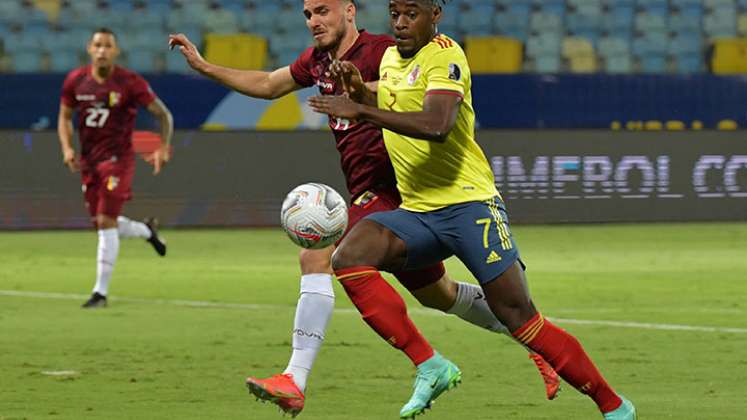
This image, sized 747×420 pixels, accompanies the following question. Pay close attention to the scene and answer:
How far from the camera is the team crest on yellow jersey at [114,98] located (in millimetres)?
13570

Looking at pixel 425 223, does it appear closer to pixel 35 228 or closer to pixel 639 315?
pixel 639 315

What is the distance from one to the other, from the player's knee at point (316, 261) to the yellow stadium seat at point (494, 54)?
15.3 meters

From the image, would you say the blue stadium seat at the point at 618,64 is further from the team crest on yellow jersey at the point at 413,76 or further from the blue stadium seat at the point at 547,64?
the team crest on yellow jersey at the point at 413,76

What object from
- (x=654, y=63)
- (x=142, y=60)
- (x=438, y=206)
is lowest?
(x=654, y=63)

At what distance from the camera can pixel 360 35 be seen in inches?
311

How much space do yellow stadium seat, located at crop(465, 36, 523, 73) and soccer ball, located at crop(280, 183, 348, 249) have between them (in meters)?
15.5

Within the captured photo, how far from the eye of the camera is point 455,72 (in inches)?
258

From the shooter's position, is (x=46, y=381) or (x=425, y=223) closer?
(x=425, y=223)

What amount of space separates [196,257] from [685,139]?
24.4 feet

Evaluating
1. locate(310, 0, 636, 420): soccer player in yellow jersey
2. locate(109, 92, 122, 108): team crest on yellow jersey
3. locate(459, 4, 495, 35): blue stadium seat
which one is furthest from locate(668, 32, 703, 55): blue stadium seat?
locate(310, 0, 636, 420): soccer player in yellow jersey

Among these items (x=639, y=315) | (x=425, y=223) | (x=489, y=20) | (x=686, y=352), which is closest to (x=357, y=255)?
(x=425, y=223)

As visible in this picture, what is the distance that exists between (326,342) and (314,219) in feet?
9.78

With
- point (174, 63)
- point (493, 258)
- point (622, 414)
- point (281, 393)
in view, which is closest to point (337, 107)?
→ point (493, 258)

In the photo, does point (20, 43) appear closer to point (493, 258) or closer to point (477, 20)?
point (477, 20)
